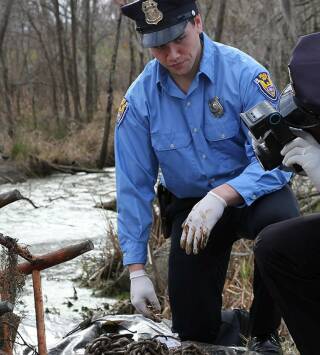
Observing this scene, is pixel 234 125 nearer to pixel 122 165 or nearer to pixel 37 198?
pixel 122 165

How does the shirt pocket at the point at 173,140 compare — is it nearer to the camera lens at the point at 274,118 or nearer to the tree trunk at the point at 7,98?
the camera lens at the point at 274,118

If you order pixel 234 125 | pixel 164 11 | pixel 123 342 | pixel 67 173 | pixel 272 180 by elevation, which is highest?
pixel 164 11

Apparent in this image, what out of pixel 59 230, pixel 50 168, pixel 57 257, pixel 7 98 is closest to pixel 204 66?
pixel 57 257

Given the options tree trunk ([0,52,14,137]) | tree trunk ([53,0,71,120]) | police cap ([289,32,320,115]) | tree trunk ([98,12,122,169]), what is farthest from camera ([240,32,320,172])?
tree trunk ([53,0,71,120])

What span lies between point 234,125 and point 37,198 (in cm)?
611

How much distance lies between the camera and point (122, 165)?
3037mm

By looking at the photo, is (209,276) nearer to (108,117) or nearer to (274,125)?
(274,125)

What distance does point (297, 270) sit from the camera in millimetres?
2504

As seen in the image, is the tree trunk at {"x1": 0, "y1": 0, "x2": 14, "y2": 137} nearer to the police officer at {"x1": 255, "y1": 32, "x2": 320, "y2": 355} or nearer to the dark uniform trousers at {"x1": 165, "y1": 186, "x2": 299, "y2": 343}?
the dark uniform trousers at {"x1": 165, "y1": 186, "x2": 299, "y2": 343}

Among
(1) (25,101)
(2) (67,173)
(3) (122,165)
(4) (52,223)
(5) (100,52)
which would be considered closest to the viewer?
(3) (122,165)

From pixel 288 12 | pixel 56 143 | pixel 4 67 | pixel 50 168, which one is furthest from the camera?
pixel 4 67

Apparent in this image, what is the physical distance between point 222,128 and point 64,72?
11.2 meters

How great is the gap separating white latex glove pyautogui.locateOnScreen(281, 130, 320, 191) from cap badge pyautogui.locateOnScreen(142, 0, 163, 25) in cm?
78

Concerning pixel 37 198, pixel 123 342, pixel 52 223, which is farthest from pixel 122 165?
pixel 37 198
